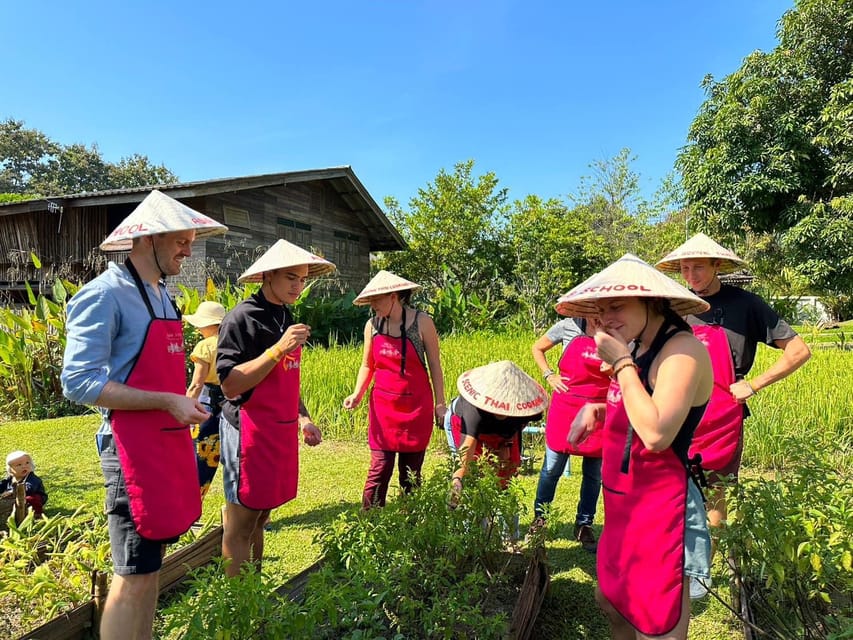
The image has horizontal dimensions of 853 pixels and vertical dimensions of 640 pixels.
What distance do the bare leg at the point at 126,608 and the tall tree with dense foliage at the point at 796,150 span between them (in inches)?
577

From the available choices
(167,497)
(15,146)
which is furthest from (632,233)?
(15,146)

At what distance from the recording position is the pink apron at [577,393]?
3.38m

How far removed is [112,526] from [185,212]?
1223mm

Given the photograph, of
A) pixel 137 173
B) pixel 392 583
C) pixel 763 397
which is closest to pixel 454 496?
pixel 392 583

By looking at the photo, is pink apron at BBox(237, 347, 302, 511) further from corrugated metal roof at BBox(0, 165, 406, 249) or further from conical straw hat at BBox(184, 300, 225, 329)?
corrugated metal roof at BBox(0, 165, 406, 249)

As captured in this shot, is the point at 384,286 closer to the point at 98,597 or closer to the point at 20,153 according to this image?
the point at 98,597

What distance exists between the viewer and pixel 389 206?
23.1m

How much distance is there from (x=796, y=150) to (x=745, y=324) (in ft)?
43.1

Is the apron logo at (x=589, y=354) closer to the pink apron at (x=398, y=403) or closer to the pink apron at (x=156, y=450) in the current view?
the pink apron at (x=398, y=403)

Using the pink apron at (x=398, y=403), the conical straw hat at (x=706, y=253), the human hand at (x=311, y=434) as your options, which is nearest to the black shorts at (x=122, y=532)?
the human hand at (x=311, y=434)

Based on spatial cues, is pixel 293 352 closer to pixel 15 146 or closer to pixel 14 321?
pixel 14 321

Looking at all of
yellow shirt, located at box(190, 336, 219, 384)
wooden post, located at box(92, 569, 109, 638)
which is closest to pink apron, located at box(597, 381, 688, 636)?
wooden post, located at box(92, 569, 109, 638)

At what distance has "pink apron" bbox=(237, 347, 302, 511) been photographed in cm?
264

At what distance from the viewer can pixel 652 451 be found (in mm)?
1791
